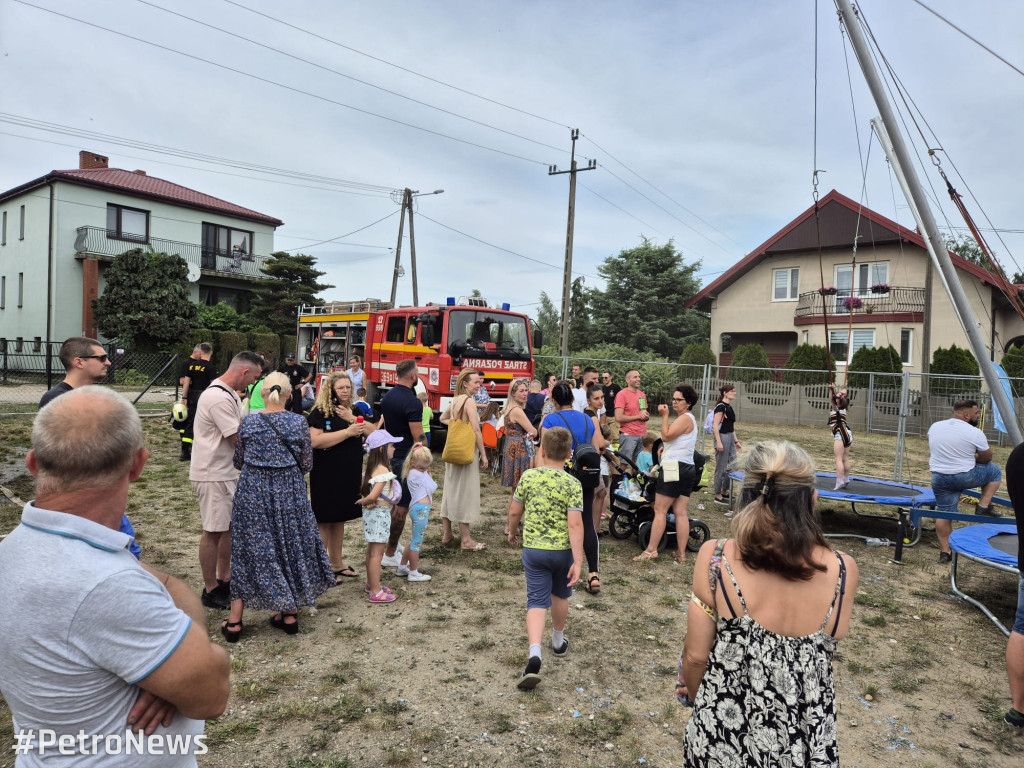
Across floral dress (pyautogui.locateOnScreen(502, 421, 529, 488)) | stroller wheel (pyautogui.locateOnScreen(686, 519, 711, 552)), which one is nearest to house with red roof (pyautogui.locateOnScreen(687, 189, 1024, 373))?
stroller wheel (pyautogui.locateOnScreen(686, 519, 711, 552))

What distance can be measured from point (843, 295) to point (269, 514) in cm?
2760

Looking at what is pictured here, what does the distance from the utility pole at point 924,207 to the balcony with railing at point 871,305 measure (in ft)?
65.1

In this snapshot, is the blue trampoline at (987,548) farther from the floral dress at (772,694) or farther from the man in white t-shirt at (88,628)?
the man in white t-shirt at (88,628)

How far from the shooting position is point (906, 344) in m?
24.8

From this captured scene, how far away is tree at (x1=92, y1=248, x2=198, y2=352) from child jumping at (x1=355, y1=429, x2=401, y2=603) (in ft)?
83.6

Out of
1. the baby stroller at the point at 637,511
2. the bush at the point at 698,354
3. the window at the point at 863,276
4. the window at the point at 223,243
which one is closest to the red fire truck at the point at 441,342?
the baby stroller at the point at 637,511

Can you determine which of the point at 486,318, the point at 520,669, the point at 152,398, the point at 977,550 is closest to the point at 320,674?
the point at 520,669

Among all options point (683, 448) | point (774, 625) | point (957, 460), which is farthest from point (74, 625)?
point (957, 460)

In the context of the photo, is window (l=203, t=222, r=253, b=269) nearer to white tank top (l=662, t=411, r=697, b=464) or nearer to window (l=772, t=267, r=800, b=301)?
window (l=772, t=267, r=800, b=301)

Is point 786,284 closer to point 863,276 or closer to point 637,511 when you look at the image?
point 863,276

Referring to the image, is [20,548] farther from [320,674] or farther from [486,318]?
[486,318]

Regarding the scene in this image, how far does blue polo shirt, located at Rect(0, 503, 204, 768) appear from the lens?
128 centimetres

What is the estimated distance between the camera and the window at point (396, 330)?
12.7 meters

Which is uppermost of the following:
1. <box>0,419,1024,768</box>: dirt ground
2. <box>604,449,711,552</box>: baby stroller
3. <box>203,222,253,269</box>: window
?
<box>203,222,253,269</box>: window
